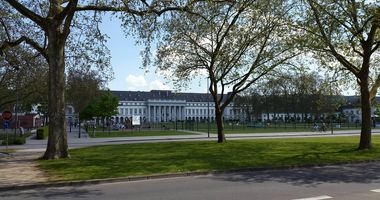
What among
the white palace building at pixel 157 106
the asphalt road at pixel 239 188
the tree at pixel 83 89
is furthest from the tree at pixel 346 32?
the white palace building at pixel 157 106

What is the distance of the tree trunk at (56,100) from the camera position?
64.3 feet

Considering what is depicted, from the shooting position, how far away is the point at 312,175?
1442 cm

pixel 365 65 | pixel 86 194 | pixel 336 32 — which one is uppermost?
pixel 336 32

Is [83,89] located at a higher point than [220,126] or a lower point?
higher

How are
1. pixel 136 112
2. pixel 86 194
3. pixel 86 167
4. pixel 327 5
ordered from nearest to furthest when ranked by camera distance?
pixel 86 194, pixel 86 167, pixel 327 5, pixel 136 112

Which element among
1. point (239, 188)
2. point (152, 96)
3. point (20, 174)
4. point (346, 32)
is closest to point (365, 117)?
point (346, 32)

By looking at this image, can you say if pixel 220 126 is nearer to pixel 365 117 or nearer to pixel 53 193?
pixel 365 117

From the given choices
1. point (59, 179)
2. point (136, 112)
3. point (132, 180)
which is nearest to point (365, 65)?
point (132, 180)

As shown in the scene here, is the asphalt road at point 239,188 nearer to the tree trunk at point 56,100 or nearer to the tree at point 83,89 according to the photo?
the tree trunk at point 56,100

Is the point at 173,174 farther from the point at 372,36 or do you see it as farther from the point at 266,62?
the point at 266,62

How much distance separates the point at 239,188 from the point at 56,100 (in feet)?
36.8

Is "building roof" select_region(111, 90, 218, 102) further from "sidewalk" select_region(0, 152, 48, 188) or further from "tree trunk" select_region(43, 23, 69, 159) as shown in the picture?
"sidewalk" select_region(0, 152, 48, 188)

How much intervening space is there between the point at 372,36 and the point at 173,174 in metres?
14.6

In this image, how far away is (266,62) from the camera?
3247 centimetres
